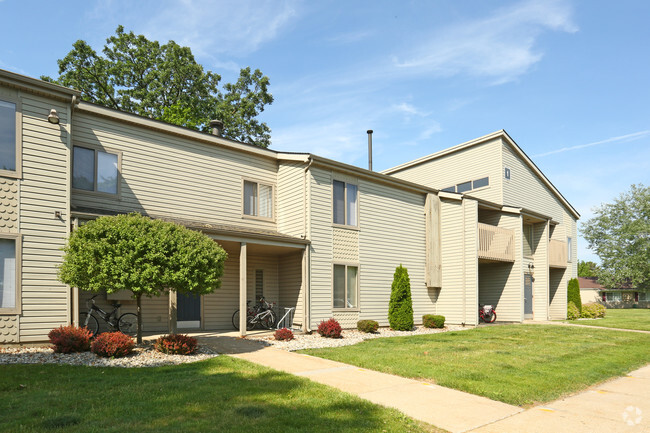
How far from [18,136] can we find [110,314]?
4904 millimetres

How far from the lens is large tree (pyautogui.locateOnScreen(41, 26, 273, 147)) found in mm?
27422

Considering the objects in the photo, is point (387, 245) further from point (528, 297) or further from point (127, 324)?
point (528, 297)

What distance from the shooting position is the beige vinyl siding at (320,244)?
14.7 metres

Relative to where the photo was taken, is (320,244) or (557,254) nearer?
(320,244)

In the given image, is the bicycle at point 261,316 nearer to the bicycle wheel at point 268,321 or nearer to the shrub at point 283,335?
the bicycle wheel at point 268,321

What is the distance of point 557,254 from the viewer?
2456cm

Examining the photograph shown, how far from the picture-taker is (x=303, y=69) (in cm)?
1728

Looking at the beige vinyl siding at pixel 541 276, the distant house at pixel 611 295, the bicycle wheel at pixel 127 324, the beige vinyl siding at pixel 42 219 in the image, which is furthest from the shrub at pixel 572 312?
the distant house at pixel 611 295

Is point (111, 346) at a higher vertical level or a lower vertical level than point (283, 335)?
higher

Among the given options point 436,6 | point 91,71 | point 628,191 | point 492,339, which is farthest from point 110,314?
point 628,191

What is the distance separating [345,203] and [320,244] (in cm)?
201

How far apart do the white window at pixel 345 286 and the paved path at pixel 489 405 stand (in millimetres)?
6646

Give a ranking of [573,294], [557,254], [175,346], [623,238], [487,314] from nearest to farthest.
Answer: [175,346], [487,314], [557,254], [573,294], [623,238]

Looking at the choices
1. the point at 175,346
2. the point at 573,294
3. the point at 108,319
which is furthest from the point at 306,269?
the point at 573,294
